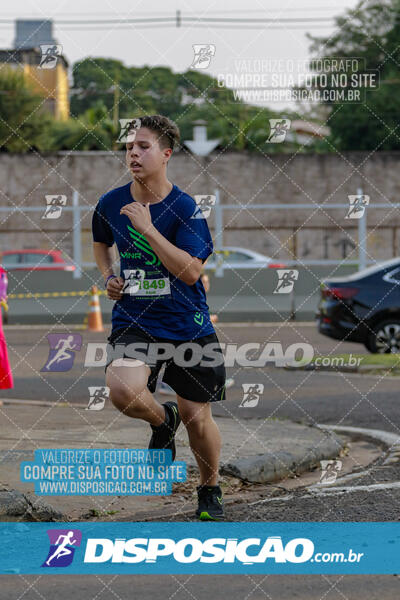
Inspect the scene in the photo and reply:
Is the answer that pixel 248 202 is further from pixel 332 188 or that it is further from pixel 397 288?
pixel 397 288

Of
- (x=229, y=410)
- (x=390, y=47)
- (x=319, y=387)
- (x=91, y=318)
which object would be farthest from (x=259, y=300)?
(x=390, y=47)

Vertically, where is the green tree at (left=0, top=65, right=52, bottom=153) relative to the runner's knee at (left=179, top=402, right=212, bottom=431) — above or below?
above

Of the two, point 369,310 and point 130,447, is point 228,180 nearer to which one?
point 369,310

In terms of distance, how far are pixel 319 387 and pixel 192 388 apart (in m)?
6.35

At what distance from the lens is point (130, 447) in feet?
26.5

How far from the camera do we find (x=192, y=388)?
579 cm

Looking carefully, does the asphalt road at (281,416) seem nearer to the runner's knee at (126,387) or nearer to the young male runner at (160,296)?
the young male runner at (160,296)

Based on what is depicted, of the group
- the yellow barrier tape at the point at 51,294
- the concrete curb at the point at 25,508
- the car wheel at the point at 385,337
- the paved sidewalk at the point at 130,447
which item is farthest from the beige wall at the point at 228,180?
the concrete curb at the point at 25,508

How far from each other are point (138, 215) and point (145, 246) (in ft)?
0.68

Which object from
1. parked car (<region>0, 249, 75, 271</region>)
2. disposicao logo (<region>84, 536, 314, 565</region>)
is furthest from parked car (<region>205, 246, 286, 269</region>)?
disposicao logo (<region>84, 536, 314, 565</region>)

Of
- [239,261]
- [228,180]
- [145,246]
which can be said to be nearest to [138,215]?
[145,246]

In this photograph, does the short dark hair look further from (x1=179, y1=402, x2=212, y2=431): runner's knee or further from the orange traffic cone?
the orange traffic cone

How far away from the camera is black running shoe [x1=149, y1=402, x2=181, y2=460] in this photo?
6.04 meters

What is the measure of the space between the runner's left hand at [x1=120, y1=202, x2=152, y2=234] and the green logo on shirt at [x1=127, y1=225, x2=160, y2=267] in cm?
13
